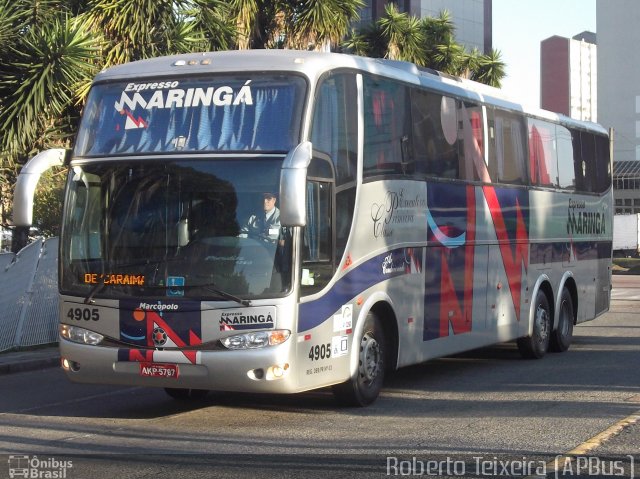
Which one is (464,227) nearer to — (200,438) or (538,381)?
(538,381)

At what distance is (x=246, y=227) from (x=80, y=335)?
1909 mm

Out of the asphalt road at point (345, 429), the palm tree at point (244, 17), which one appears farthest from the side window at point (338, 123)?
the palm tree at point (244, 17)

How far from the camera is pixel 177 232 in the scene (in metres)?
9.52

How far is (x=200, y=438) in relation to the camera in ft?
29.7

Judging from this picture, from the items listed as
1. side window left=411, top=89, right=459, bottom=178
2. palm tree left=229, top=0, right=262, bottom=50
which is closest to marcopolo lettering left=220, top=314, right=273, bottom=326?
side window left=411, top=89, right=459, bottom=178

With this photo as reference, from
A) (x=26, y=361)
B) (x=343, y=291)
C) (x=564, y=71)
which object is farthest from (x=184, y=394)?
(x=564, y=71)

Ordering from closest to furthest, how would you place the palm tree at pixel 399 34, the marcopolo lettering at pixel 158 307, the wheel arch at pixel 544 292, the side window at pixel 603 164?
the marcopolo lettering at pixel 158 307 → the wheel arch at pixel 544 292 → the side window at pixel 603 164 → the palm tree at pixel 399 34

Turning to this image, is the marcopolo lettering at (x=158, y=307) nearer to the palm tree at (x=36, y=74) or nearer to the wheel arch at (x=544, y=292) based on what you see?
the wheel arch at (x=544, y=292)

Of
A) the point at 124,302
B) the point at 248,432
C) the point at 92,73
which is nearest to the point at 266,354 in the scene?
the point at 248,432

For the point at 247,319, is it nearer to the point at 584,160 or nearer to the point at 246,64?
the point at 246,64

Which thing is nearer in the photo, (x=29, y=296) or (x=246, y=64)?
(x=246, y=64)

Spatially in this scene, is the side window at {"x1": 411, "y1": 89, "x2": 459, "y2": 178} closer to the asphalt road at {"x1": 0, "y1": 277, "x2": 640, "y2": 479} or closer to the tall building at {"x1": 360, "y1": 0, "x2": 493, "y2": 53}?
the asphalt road at {"x1": 0, "y1": 277, "x2": 640, "y2": 479}

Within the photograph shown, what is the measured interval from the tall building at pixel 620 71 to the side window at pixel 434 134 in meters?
106

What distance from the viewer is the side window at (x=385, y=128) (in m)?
10.7
